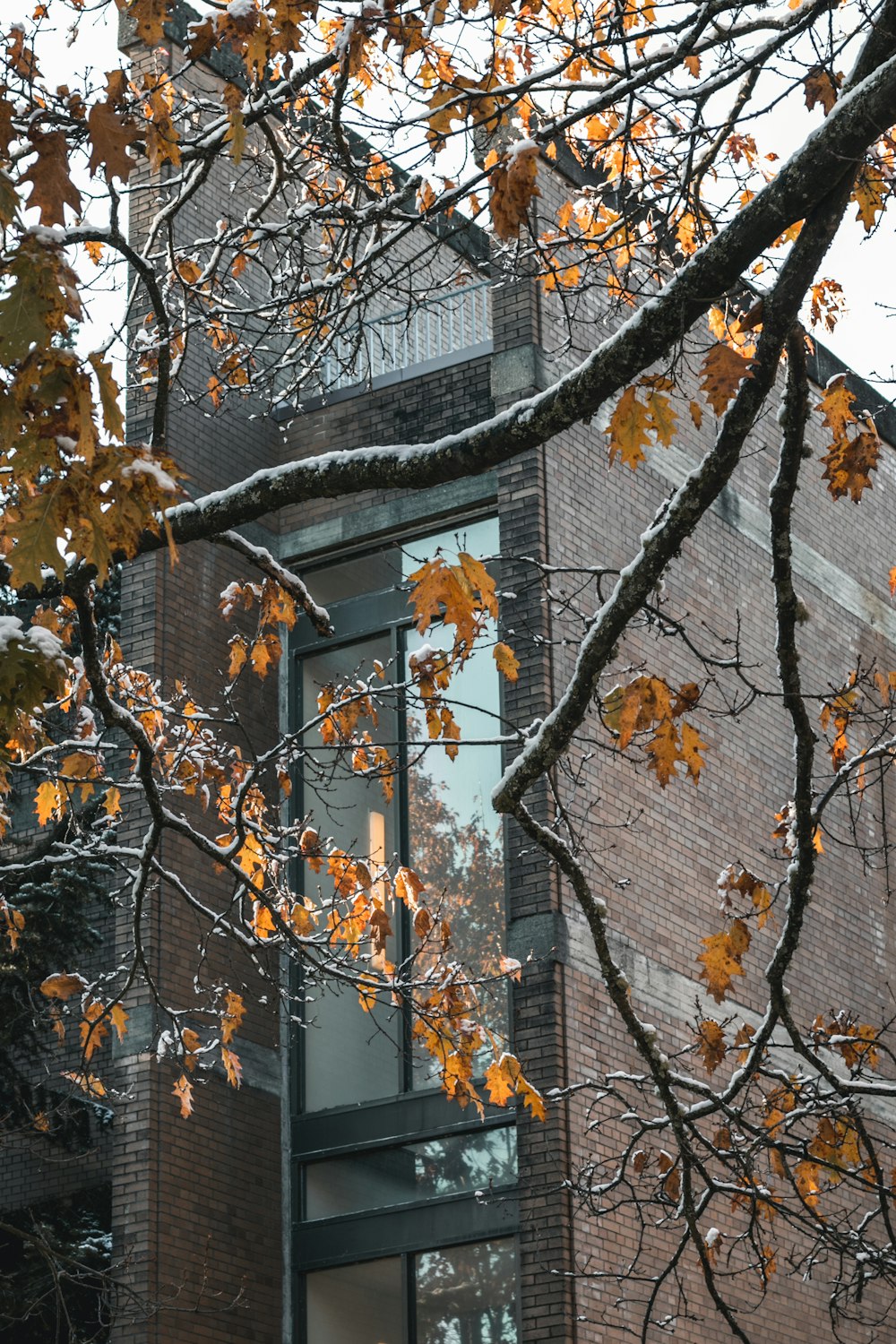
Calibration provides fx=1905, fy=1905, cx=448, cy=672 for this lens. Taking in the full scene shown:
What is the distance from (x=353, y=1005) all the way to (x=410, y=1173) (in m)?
1.59

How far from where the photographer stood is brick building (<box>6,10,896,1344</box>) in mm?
12695

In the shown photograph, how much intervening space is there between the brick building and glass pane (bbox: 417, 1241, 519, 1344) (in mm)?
18

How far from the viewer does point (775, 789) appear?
16.1 metres

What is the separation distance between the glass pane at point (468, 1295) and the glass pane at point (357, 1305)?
0.89 feet

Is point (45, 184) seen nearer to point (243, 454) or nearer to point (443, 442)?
point (443, 442)

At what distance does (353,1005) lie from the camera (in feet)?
47.5

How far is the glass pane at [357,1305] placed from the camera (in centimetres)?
1324

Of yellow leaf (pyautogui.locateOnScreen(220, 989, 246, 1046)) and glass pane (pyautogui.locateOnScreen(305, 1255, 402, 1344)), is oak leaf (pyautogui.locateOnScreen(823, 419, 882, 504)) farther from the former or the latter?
glass pane (pyautogui.locateOnScreen(305, 1255, 402, 1344))

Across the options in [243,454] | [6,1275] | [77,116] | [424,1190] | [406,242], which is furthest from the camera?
[406,242]

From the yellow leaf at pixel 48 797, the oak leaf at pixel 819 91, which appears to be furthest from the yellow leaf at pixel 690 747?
the yellow leaf at pixel 48 797

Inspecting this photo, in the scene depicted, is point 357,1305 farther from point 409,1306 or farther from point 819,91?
point 819,91


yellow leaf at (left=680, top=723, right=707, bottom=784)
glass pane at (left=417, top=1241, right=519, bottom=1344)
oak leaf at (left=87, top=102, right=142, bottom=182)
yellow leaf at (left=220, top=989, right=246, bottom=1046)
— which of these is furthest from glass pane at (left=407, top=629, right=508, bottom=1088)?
oak leaf at (left=87, top=102, right=142, bottom=182)

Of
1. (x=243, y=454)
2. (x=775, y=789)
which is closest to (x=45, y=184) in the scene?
(x=243, y=454)

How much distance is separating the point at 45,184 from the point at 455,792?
9108 mm
